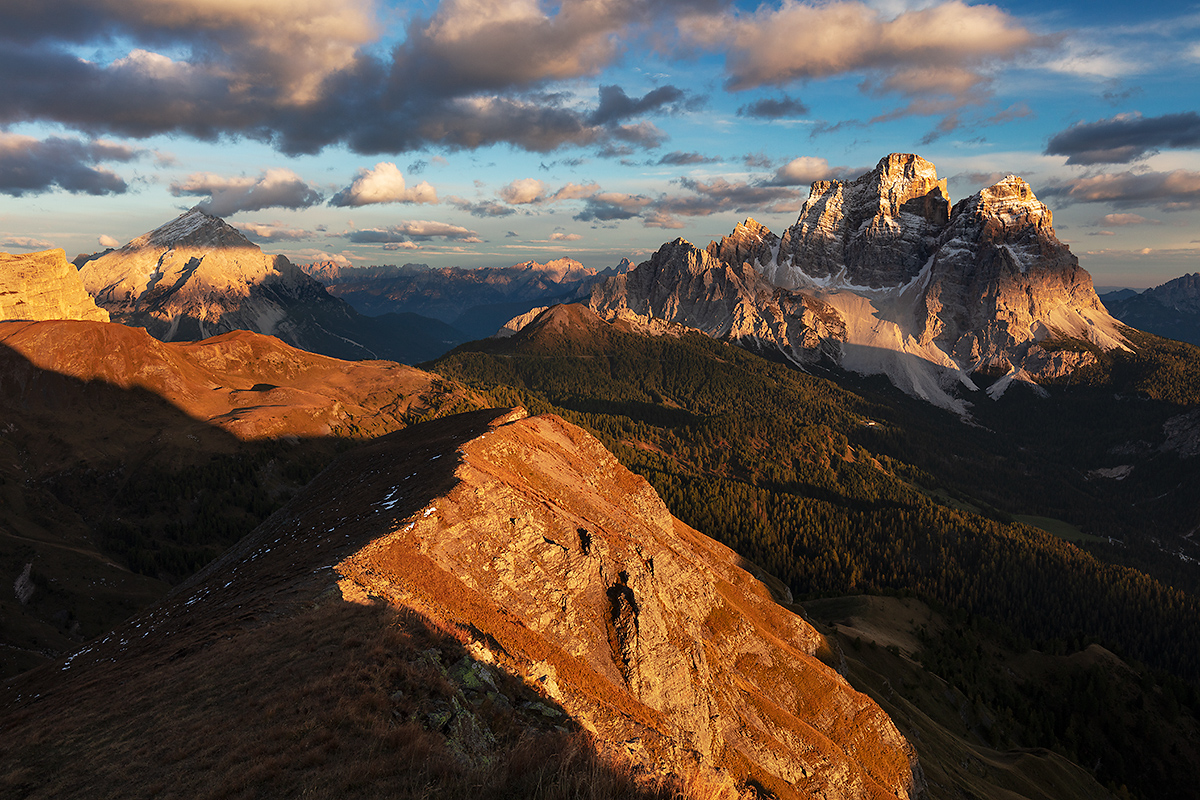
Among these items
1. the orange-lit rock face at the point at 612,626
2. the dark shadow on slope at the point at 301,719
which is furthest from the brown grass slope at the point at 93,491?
the dark shadow on slope at the point at 301,719

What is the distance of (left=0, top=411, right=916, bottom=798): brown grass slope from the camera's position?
19.1 meters

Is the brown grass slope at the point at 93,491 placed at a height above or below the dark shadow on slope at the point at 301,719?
below

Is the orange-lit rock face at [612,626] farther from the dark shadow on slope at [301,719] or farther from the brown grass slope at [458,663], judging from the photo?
the dark shadow on slope at [301,719]

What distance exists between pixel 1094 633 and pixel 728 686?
201 m

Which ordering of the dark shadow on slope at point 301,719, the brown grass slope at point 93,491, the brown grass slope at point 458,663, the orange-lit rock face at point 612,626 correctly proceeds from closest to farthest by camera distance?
the dark shadow on slope at point 301,719, the brown grass slope at point 458,663, the orange-lit rock face at point 612,626, the brown grass slope at point 93,491

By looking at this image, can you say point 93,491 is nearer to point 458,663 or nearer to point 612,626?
point 612,626

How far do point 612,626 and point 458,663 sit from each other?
Answer: 3236cm

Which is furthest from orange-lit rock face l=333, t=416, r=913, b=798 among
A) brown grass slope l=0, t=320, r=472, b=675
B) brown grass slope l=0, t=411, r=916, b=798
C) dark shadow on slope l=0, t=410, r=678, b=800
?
brown grass slope l=0, t=320, r=472, b=675

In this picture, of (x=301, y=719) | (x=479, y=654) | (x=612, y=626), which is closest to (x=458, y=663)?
(x=479, y=654)

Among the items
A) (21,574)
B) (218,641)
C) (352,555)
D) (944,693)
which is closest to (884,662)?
(944,693)

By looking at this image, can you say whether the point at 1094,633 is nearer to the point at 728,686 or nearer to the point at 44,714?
the point at 728,686

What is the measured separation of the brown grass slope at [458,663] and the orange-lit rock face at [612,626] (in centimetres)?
28

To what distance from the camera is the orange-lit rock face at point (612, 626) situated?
134 ft

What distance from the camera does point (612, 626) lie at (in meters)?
55.6
